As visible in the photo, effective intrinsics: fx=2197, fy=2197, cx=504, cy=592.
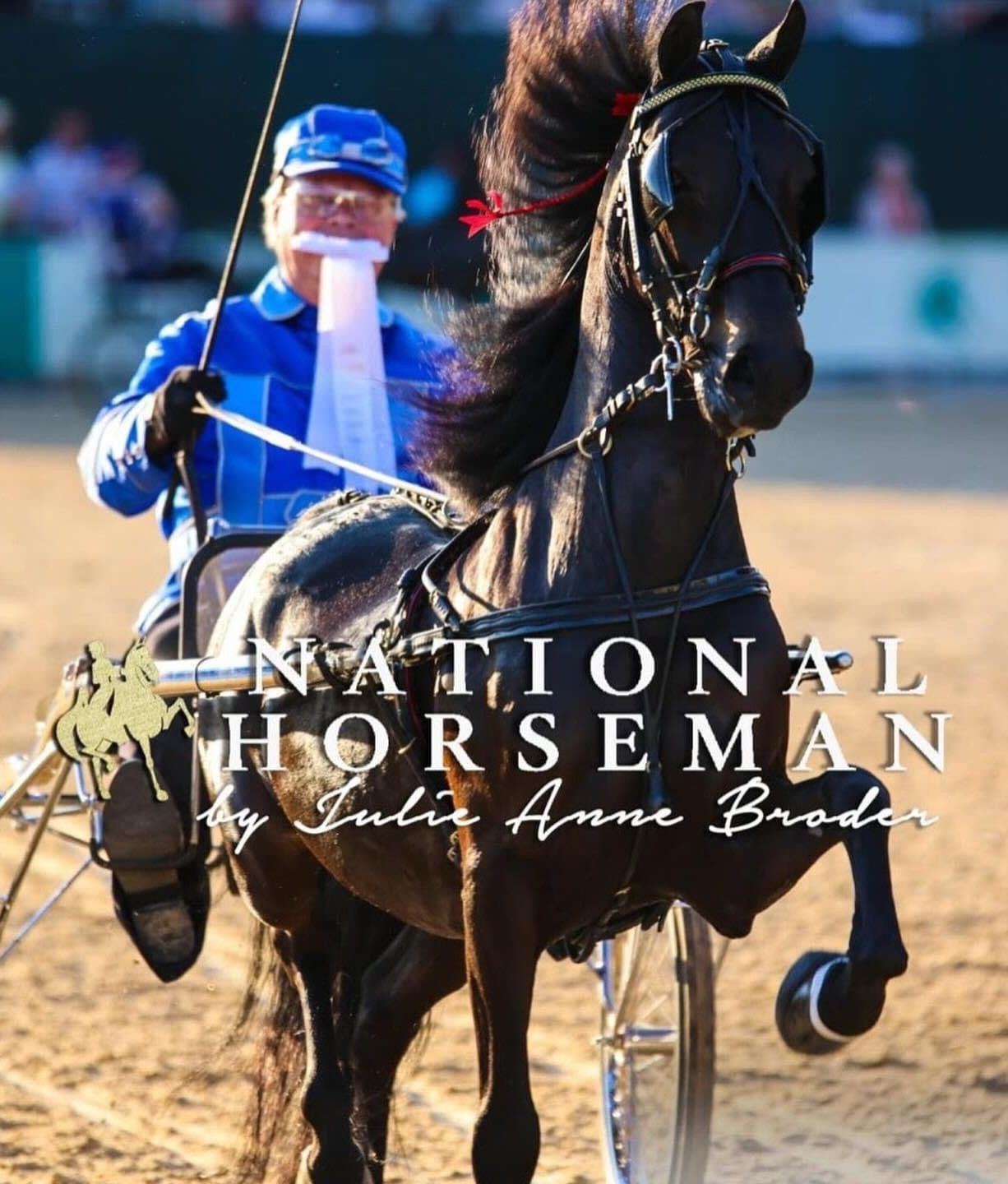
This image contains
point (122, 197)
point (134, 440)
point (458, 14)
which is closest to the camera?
point (134, 440)

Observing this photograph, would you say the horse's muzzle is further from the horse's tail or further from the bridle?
the horse's tail

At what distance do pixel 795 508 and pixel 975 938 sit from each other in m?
7.38

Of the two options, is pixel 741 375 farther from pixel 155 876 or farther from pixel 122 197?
pixel 122 197

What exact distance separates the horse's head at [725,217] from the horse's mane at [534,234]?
0.61 feet

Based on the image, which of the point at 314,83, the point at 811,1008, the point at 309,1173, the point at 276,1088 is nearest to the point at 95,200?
the point at 314,83

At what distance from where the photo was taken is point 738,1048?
4.73 m

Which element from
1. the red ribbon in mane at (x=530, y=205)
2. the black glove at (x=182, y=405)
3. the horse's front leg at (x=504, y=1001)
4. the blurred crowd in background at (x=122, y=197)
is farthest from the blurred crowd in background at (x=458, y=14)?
the horse's front leg at (x=504, y=1001)

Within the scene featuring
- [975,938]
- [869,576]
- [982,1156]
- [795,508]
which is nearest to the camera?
[982,1156]

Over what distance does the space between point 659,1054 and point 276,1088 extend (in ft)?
2.32

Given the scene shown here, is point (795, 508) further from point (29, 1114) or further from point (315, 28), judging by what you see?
point (29, 1114)

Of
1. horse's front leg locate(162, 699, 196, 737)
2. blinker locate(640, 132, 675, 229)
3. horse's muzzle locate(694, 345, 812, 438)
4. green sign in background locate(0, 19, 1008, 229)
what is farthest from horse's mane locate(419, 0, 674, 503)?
green sign in background locate(0, 19, 1008, 229)

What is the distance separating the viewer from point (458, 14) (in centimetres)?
1842

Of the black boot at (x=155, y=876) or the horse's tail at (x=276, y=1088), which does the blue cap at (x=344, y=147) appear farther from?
the horse's tail at (x=276, y=1088)

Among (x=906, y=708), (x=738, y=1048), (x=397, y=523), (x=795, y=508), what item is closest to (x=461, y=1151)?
(x=738, y=1048)
